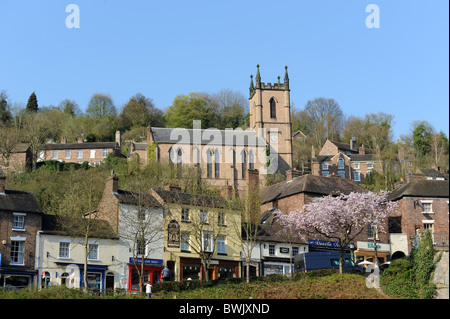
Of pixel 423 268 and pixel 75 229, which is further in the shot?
pixel 75 229

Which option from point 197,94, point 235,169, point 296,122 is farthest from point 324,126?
point 235,169

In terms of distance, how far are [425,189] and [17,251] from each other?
114 ft

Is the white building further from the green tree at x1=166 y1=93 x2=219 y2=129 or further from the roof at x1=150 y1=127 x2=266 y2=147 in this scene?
the green tree at x1=166 y1=93 x2=219 y2=129

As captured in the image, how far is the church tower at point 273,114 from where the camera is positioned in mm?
105938

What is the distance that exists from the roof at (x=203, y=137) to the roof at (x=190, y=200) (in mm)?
44135

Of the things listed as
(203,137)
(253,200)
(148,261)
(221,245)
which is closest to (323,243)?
(253,200)

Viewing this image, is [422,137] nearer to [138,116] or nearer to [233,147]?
[233,147]

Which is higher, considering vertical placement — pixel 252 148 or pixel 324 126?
pixel 324 126

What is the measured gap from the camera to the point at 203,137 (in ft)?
331

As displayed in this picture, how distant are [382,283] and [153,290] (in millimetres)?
13930

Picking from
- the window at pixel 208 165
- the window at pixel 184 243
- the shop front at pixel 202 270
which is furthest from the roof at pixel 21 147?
the shop front at pixel 202 270
